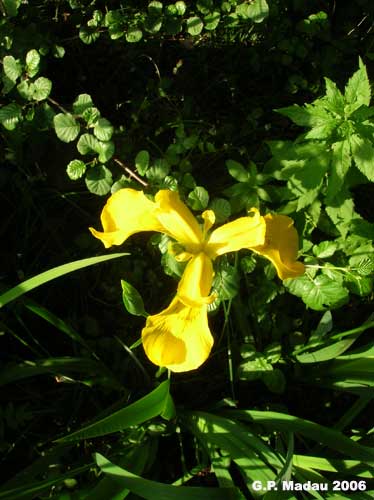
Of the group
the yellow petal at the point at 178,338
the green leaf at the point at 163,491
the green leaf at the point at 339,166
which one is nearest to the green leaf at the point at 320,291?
the green leaf at the point at 339,166

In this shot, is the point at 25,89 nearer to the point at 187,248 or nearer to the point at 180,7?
the point at 180,7

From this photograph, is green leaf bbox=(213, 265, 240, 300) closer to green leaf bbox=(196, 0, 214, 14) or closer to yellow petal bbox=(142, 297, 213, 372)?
yellow petal bbox=(142, 297, 213, 372)

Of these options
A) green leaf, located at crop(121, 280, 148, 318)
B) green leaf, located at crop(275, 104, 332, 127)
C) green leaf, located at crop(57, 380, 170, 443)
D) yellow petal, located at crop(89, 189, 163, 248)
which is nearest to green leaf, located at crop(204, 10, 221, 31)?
green leaf, located at crop(275, 104, 332, 127)

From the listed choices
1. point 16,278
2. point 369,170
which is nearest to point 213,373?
point 16,278

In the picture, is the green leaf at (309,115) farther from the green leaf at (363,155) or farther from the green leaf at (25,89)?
the green leaf at (25,89)

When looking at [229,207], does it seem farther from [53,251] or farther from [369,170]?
[53,251]
